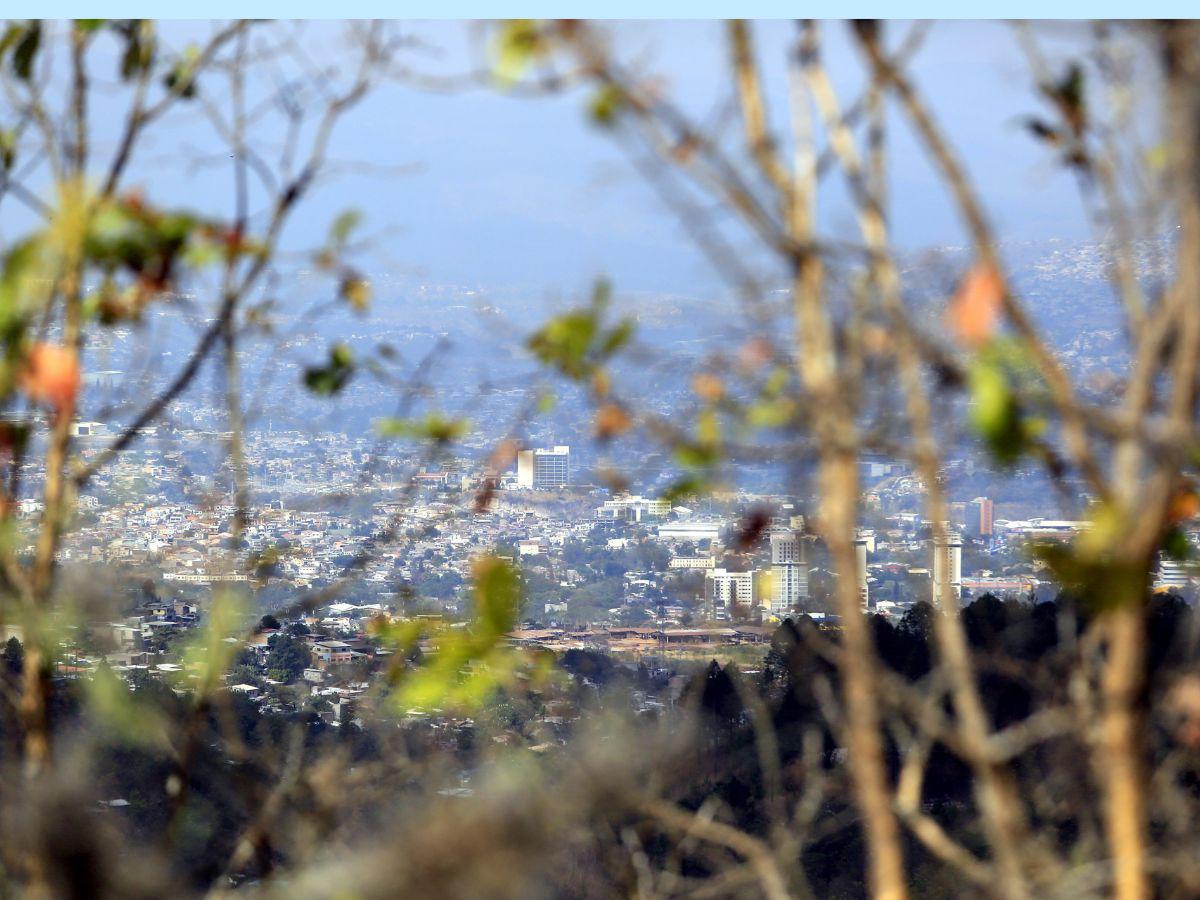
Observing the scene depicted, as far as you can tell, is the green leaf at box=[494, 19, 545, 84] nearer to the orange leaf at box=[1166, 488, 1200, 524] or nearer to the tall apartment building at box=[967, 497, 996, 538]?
the orange leaf at box=[1166, 488, 1200, 524]

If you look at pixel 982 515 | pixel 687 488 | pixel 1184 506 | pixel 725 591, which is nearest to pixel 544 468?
pixel 725 591

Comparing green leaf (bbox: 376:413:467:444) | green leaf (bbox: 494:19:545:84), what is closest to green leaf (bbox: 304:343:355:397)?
green leaf (bbox: 376:413:467:444)

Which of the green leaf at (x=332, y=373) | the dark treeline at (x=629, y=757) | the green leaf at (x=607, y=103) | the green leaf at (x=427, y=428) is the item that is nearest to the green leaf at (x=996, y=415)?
the dark treeline at (x=629, y=757)

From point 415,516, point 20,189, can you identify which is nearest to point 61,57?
point 20,189

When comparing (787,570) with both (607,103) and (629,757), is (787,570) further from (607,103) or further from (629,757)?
(607,103)

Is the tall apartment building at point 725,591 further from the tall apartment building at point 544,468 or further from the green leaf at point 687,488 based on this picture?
the green leaf at point 687,488

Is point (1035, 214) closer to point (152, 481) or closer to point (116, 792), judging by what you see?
point (152, 481)
